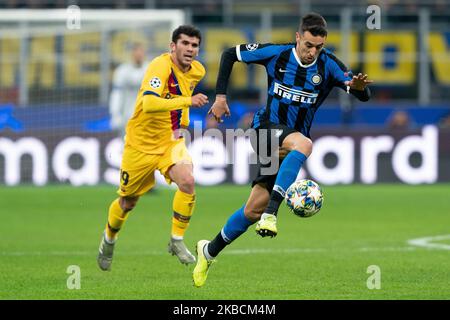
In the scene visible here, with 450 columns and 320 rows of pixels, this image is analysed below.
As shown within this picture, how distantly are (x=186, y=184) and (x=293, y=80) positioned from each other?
1487 millimetres

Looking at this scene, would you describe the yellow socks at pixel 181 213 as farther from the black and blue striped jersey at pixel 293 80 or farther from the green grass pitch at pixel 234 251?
the black and blue striped jersey at pixel 293 80

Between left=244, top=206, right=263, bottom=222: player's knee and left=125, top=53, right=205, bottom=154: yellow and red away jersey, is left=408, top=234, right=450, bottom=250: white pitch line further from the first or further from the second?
left=244, top=206, right=263, bottom=222: player's knee

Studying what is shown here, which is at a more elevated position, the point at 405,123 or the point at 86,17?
the point at 86,17

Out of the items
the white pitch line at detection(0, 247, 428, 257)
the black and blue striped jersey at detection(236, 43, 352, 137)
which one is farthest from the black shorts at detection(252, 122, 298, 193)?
the white pitch line at detection(0, 247, 428, 257)

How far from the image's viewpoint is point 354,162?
1953 centimetres

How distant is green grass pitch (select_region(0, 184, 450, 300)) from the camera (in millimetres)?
7852

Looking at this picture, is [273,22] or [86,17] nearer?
[86,17]

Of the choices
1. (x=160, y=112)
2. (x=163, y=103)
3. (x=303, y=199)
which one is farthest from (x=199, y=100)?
(x=303, y=199)

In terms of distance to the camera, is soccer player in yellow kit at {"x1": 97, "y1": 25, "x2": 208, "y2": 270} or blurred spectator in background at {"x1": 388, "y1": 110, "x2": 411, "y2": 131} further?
blurred spectator in background at {"x1": 388, "y1": 110, "x2": 411, "y2": 131}

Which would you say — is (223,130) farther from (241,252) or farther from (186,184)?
(186,184)

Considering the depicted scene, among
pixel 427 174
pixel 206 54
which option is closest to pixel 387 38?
pixel 206 54

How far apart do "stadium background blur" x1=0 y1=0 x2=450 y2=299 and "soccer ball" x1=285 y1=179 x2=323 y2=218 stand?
1.99 ft
